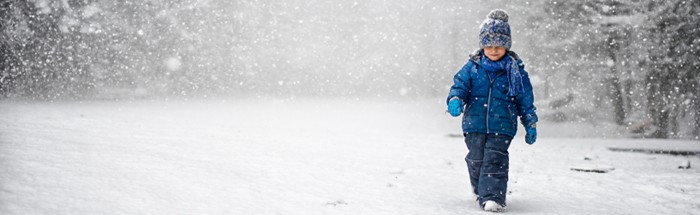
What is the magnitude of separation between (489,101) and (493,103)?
0.12 ft

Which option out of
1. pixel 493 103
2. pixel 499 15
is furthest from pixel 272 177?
pixel 499 15

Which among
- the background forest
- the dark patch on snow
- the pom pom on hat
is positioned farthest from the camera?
the background forest

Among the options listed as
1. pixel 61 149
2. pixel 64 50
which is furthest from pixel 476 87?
pixel 64 50

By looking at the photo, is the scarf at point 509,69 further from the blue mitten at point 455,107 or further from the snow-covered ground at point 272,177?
the snow-covered ground at point 272,177

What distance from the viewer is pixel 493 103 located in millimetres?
4645

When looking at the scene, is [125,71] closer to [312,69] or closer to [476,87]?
[312,69]

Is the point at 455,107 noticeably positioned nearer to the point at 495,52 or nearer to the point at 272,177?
the point at 495,52

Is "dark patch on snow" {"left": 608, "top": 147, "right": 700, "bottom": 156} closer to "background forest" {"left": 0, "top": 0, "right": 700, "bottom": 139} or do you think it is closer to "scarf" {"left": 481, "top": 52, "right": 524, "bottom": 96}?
"background forest" {"left": 0, "top": 0, "right": 700, "bottom": 139}

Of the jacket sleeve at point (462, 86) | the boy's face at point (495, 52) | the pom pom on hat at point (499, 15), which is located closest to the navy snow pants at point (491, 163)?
the jacket sleeve at point (462, 86)

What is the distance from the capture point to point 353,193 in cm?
495

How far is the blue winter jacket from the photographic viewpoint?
4.62 m

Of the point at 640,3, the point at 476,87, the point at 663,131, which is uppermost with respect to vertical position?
the point at 640,3

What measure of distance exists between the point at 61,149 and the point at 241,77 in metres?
21.7

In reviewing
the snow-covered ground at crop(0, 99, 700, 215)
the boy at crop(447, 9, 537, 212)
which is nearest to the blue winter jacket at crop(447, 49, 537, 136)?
the boy at crop(447, 9, 537, 212)
